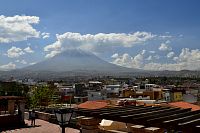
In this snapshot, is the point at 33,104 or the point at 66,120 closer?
the point at 66,120

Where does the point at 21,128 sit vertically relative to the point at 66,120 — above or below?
below

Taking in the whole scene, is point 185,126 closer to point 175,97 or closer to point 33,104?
point 33,104

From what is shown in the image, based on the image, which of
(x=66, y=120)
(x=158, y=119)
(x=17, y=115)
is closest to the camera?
(x=158, y=119)

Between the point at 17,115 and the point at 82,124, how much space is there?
17.2 metres

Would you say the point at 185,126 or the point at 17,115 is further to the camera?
the point at 17,115

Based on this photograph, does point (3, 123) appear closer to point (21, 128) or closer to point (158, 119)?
point (21, 128)

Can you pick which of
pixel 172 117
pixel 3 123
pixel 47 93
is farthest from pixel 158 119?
pixel 47 93

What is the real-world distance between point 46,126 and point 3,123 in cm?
293

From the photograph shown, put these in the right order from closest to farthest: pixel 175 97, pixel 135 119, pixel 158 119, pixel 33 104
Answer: pixel 158 119 → pixel 135 119 → pixel 33 104 → pixel 175 97

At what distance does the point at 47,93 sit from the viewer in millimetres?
38812

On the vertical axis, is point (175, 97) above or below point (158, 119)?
below

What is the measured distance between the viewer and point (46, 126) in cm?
2006

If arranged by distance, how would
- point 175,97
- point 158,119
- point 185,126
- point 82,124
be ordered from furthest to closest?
point 175,97, point 82,124, point 158,119, point 185,126

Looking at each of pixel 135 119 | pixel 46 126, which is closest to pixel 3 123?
pixel 46 126
